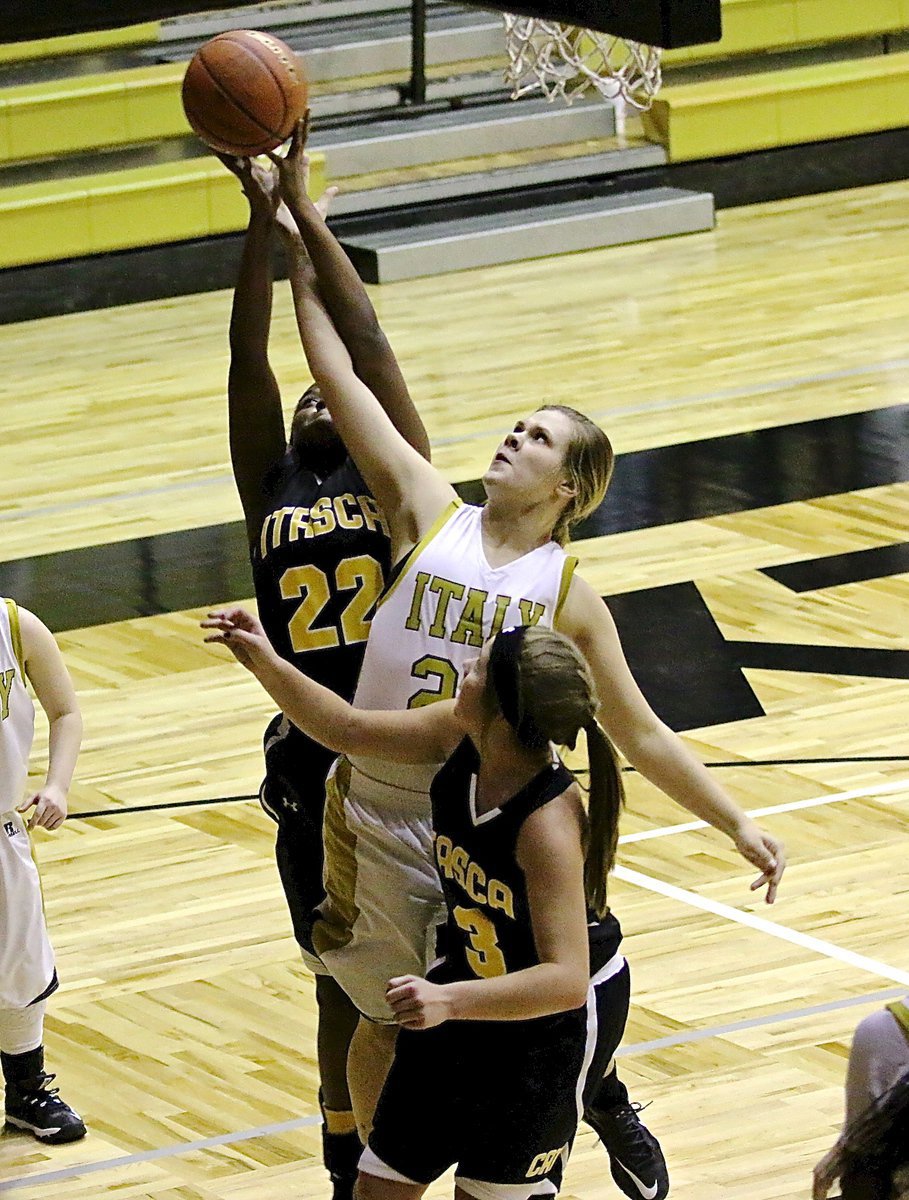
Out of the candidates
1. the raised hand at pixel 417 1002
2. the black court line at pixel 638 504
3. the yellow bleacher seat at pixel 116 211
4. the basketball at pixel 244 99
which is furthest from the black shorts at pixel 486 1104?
the yellow bleacher seat at pixel 116 211

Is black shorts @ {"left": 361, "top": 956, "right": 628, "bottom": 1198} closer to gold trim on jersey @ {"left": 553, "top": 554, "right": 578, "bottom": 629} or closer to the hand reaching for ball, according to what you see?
gold trim on jersey @ {"left": 553, "top": 554, "right": 578, "bottom": 629}

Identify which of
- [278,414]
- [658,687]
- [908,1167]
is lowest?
[658,687]

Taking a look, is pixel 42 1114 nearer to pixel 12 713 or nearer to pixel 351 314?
pixel 12 713

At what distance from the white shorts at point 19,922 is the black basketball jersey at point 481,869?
1099mm

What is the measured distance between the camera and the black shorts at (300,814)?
11.4 ft

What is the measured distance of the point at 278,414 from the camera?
3.59m

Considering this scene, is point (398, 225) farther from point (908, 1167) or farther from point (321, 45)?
point (908, 1167)

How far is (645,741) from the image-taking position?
317cm

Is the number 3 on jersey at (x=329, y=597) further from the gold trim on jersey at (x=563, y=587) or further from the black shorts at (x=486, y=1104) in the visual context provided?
the black shorts at (x=486, y=1104)

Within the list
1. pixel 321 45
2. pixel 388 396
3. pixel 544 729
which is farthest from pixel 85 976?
pixel 321 45

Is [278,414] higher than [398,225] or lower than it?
higher

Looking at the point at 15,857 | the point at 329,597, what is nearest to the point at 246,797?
the point at 15,857

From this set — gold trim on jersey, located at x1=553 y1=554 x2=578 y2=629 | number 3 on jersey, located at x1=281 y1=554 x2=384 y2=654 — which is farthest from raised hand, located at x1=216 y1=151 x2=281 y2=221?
gold trim on jersey, located at x1=553 y1=554 x2=578 y2=629

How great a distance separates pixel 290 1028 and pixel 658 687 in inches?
82.1
